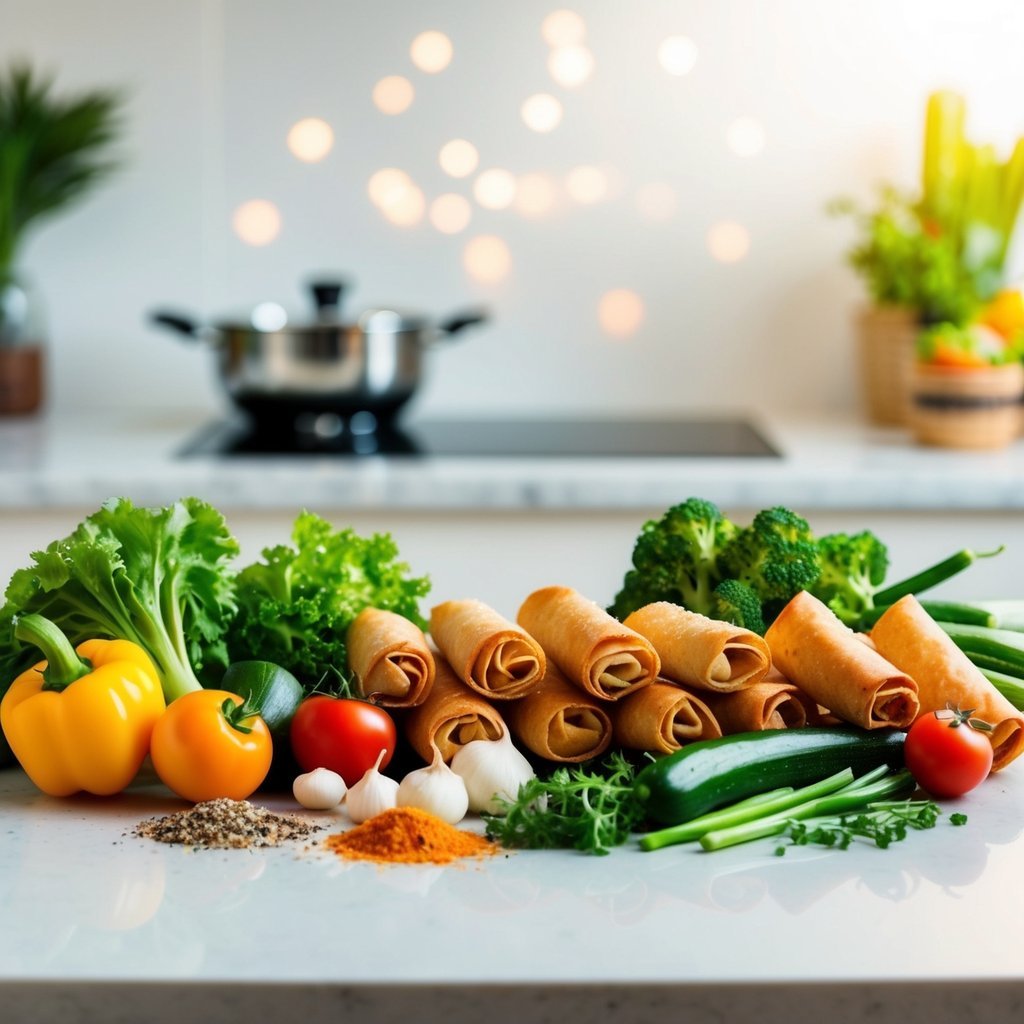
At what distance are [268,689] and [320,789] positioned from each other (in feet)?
0.40

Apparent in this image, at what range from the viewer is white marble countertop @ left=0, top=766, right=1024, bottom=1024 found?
3.04 feet

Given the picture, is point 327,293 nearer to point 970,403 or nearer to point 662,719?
point 970,403

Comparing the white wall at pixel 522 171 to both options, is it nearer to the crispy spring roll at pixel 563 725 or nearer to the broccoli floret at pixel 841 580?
the broccoli floret at pixel 841 580

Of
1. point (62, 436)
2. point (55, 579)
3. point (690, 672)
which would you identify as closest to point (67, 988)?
point (55, 579)

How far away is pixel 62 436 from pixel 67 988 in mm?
2219

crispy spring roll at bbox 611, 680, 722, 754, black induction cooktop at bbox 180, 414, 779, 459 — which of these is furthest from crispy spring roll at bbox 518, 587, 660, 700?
black induction cooktop at bbox 180, 414, 779, 459

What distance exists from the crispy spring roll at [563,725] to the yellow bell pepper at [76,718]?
30 centimetres

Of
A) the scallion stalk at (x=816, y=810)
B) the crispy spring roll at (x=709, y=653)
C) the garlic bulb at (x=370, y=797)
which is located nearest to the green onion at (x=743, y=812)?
the scallion stalk at (x=816, y=810)

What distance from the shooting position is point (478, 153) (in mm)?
3324

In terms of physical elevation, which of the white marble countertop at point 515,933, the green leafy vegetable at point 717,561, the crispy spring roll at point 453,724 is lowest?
the white marble countertop at point 515,933

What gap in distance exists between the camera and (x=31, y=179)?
3.18 m

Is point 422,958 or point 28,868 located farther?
point 28,868

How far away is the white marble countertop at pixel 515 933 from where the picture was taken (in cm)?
93

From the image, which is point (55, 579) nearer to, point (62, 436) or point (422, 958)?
point (422, 958)
